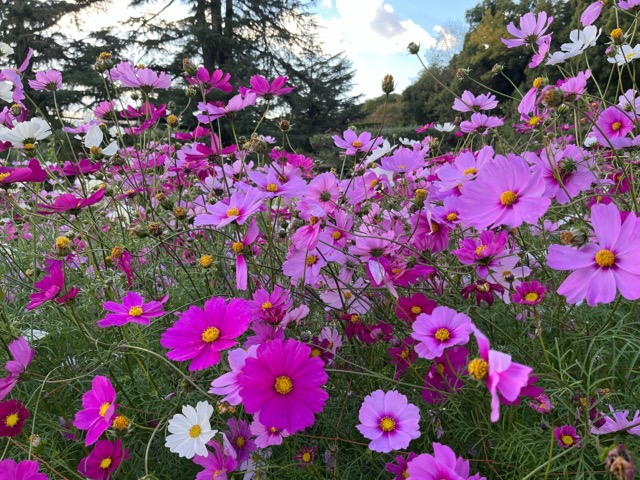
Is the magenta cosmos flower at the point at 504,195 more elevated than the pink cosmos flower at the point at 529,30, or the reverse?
the pink cosmos flower at the point at 529,30

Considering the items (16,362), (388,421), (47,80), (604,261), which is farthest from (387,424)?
(47,80)

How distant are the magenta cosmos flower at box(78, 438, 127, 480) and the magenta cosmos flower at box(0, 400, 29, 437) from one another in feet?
0.38

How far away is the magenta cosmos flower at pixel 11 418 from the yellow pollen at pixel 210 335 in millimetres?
317

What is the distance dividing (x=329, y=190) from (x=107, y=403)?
→ 1.63ft

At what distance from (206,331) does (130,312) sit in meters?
0.16

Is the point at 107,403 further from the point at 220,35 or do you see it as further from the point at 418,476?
the point at 220,35

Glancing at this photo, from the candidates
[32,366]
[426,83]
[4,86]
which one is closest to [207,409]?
[32,366]

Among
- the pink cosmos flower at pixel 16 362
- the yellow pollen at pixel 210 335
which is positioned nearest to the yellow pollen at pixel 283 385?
the yellow pollen at pixel 210 335

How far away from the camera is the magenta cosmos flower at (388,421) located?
61cm

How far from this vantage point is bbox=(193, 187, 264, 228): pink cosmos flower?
71 cm

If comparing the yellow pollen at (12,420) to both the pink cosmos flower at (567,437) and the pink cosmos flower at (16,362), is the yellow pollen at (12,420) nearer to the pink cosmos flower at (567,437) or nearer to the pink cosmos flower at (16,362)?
the pink cosmos flower at (16,362)

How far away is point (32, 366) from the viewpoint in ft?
3.06

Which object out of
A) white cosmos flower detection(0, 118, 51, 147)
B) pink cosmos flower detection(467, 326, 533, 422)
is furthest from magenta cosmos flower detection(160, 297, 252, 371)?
white cosmos flower detection(0, 118, 51, 147)

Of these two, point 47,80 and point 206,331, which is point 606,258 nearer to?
point 206,331
